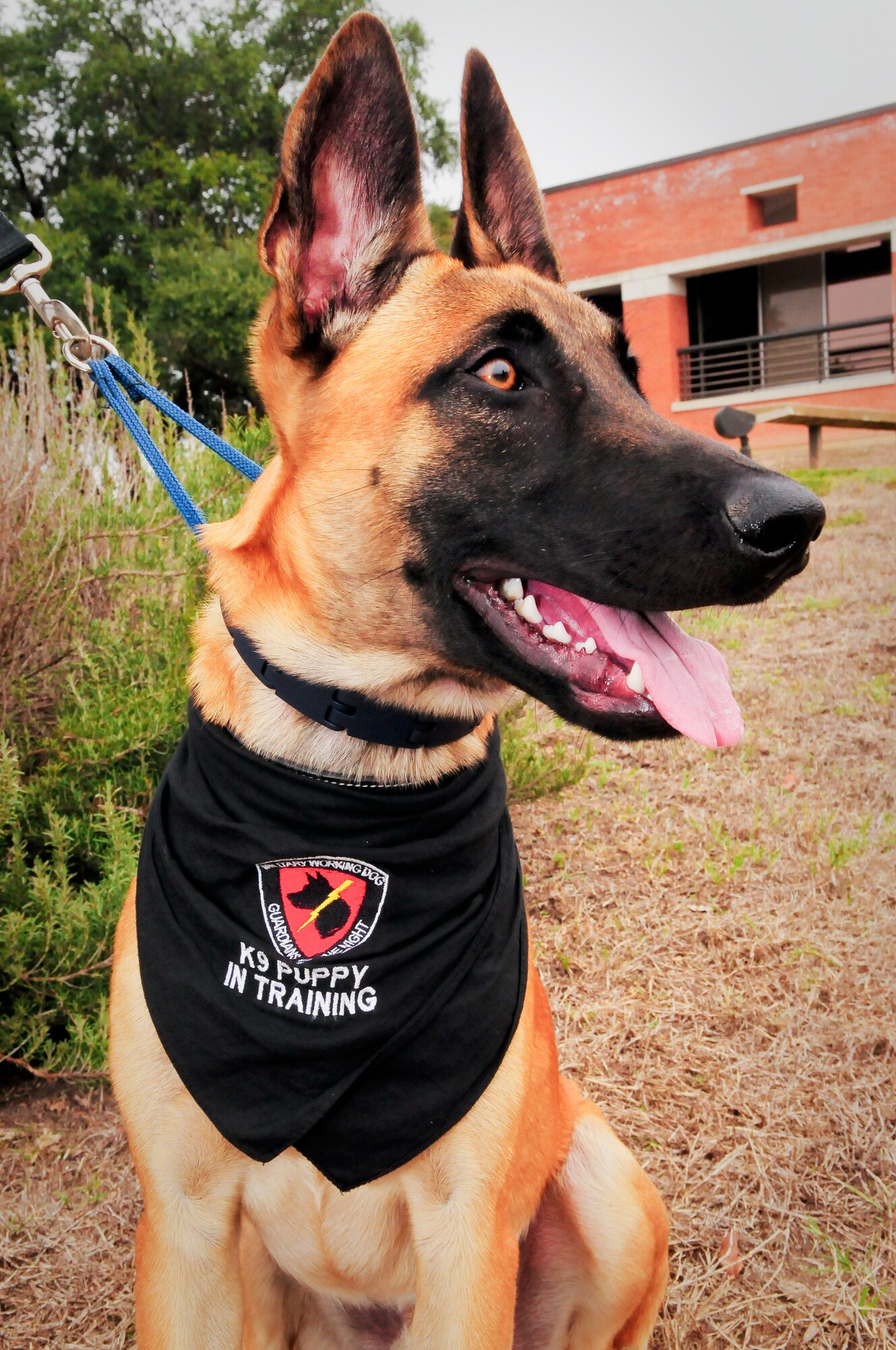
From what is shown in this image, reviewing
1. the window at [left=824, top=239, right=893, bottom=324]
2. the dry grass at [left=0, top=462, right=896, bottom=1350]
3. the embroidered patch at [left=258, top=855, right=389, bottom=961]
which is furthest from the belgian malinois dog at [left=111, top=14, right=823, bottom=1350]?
the window at [left=824, top=239, right=893, bottom=324]

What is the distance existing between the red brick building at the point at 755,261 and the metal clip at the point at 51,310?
19394 mm

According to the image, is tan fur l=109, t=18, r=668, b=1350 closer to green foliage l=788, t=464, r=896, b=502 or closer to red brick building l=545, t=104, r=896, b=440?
green foliage l=788, t=464, r=896, b=502

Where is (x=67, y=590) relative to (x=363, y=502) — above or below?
below

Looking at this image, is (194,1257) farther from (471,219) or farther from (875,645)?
(875,645)

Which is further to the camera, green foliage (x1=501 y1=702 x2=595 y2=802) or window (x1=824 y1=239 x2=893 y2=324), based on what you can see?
window (x1=824 y1=239 x2=893 y2=324)

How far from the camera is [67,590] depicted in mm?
3635

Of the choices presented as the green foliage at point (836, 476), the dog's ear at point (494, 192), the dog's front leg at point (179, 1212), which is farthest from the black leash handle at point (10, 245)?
the green foliage at point (836, 476)

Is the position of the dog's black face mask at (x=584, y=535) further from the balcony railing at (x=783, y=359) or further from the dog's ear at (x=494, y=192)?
the balcony railing at (x=783, y=359)

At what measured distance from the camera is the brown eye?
1817mm

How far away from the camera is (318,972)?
6.13ft

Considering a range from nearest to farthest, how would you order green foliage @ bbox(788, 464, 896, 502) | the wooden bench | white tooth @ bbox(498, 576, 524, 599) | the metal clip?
white tooth @ bbox(498, 576, 524, 599)
the metal clip
the wooden bench
green foliage @ bbox(788, 464, 896, 502)

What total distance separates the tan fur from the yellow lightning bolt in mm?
212

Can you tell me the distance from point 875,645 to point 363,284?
580cm

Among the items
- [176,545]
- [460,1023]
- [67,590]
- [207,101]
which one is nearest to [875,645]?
[176,545]
